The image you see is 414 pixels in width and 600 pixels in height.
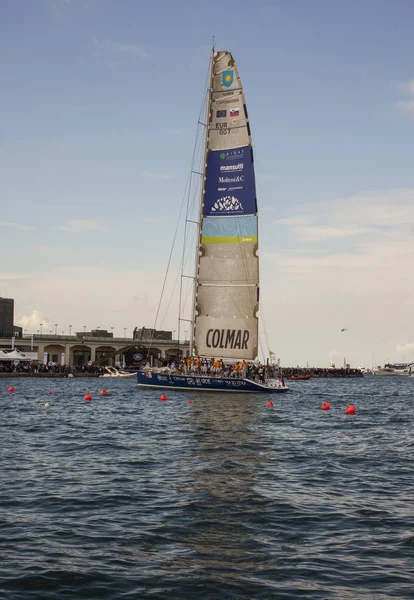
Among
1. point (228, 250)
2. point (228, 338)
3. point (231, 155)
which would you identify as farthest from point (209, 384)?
point (231, 155)

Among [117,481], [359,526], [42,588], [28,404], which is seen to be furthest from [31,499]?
[28,404]

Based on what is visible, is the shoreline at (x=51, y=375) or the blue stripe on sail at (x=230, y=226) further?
the shoreline at (x=51, y=375)

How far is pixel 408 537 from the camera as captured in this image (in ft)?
42.0

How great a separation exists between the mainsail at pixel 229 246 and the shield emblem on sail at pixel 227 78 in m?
0.09

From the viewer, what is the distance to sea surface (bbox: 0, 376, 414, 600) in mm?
10273

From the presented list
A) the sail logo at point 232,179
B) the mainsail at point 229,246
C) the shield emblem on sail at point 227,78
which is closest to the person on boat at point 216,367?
the mainsail at point 229,246

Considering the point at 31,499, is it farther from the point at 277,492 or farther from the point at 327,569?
the point at 327,569

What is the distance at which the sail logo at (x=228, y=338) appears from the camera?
185 ft

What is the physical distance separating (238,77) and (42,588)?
2107 inches

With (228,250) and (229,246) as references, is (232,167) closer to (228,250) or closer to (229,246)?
(229,246)

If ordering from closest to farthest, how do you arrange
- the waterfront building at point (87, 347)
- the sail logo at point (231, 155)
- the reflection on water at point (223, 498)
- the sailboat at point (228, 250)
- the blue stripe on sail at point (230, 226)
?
the reflection on water at point (223, 498), the sailboat at point (228, 250), the blue stripe on sail at point (230, 226), the sail logo at point (231, 155), the waterfront building at point (87, 347)

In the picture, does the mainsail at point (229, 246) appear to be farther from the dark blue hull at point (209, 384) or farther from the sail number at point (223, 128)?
the dark blue hull at point (209, 384)

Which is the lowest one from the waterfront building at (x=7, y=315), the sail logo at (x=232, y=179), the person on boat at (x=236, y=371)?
the person on boat at (x=236, y=371)

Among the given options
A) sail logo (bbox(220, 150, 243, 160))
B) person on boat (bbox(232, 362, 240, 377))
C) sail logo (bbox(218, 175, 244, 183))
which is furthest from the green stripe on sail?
person on boat (bbox(232, 362, 240, 377))
